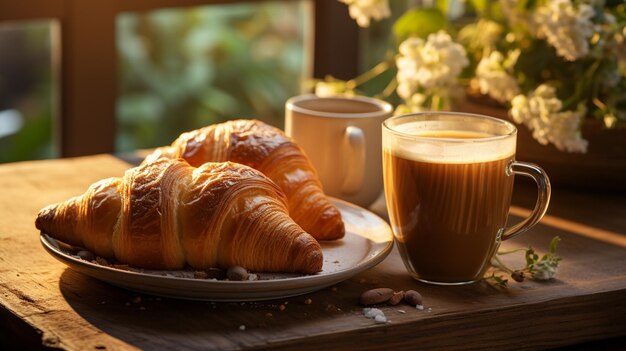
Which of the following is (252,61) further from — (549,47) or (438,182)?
(438,182)

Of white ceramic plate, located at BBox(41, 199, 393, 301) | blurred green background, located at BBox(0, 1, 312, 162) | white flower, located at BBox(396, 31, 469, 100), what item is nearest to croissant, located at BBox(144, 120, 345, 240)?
white ceramic plate, located at BBox(41, 199, 393, 301)

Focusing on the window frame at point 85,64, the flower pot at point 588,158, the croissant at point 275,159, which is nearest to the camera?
the croissant at point 275,159

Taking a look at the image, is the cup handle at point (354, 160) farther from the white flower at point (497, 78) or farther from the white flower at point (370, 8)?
the white flower at point (370, 8)

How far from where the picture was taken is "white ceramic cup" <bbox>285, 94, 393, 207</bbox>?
137 cm

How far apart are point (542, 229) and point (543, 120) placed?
0.16 m

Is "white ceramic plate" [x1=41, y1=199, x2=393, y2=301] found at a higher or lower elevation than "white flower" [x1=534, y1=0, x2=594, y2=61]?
lower

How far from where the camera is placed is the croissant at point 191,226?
41.0 inches

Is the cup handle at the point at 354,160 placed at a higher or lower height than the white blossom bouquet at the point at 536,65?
lower

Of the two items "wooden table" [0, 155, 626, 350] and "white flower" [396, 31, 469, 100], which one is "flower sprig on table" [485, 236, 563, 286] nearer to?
"wooden table" [0, 155, 626, 350]

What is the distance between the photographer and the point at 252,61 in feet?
9.41

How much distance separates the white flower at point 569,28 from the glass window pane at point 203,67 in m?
1.21

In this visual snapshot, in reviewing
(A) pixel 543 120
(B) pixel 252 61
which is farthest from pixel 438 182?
(B) pixel 252 61

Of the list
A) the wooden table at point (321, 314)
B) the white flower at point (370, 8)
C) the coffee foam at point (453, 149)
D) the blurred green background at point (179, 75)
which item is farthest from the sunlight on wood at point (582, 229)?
the blurred green background at point (179, 75)

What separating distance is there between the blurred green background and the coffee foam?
1.44m
